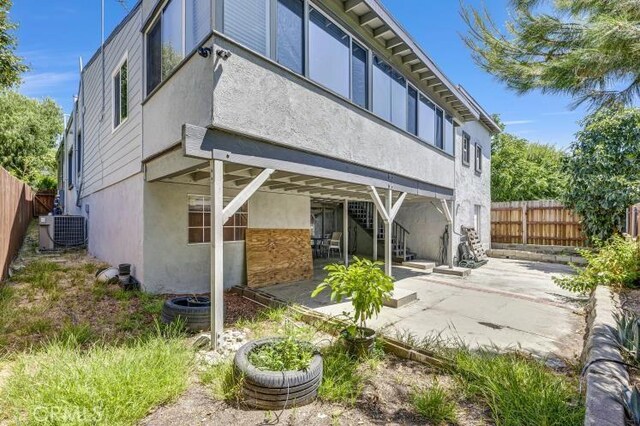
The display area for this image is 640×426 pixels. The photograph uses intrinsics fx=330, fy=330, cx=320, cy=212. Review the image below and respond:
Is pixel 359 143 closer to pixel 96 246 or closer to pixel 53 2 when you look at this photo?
pixel 96 246

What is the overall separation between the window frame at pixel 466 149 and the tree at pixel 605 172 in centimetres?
345

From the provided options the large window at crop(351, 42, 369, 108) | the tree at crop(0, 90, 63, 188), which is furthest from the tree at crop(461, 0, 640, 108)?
the tree at crop(0, 90, 63, 188)

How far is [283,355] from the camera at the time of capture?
338cm

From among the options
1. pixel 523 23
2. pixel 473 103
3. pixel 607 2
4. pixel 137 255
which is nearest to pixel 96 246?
pixel 137 255

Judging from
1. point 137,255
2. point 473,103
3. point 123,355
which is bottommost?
point 123,355

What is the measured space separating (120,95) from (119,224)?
3.20 m

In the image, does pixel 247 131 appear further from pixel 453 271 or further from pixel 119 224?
pixel 453 271

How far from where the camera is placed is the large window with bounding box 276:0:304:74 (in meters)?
5.17

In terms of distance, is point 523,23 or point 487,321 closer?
point 523,23

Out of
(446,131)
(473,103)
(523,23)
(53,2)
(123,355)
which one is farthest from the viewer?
(473,103)

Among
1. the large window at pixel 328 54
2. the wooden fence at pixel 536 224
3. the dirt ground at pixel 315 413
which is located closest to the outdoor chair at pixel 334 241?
the large window at pixel 328 54

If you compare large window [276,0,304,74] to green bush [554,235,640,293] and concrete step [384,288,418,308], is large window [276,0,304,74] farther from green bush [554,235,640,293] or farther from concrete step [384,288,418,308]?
green bush [554,235,640,293]

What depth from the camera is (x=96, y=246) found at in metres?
9.91

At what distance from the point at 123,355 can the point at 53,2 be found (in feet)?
41.4
